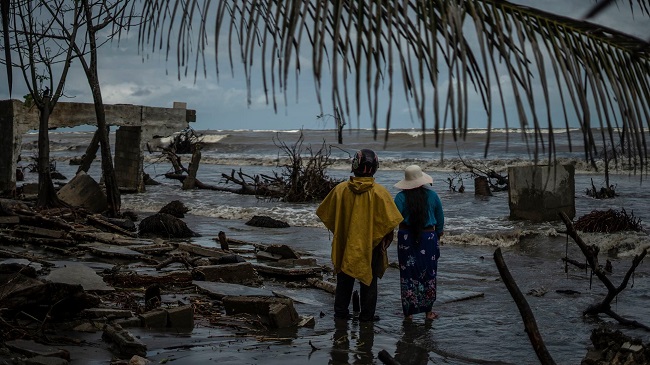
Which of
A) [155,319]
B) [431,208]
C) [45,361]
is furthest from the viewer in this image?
[431,208]

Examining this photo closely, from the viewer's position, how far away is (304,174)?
21.7m

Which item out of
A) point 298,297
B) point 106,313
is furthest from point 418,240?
point 106,313

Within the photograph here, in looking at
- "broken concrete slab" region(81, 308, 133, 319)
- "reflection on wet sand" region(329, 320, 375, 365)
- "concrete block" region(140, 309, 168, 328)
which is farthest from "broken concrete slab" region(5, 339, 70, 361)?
"reflection on wet sand" region(329, 320, 375, 365)

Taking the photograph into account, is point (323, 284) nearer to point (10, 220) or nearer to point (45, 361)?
point (45, 361)

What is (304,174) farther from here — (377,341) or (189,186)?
(377,341)

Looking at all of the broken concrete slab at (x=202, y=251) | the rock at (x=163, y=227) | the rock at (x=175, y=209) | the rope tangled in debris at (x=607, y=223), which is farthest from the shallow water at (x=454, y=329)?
the rock at (x=175, y=209)

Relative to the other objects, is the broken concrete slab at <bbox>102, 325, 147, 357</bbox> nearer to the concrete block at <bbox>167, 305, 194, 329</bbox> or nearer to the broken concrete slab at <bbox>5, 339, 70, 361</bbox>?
the broken concrete slab at <bbox>5, 339, 70, 361</bbox>

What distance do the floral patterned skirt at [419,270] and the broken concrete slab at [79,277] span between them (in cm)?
270

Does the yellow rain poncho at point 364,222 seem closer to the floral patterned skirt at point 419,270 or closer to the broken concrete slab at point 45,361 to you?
the floral patterned skirt at point 419,270

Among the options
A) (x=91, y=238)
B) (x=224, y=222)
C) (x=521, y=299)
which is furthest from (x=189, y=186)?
(x=521, y=299)

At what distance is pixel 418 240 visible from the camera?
316 inches

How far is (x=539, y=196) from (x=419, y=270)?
945 cm

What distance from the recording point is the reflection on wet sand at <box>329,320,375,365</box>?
6191 millimetres

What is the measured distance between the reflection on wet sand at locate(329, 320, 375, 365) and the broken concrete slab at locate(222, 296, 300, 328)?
408mm
